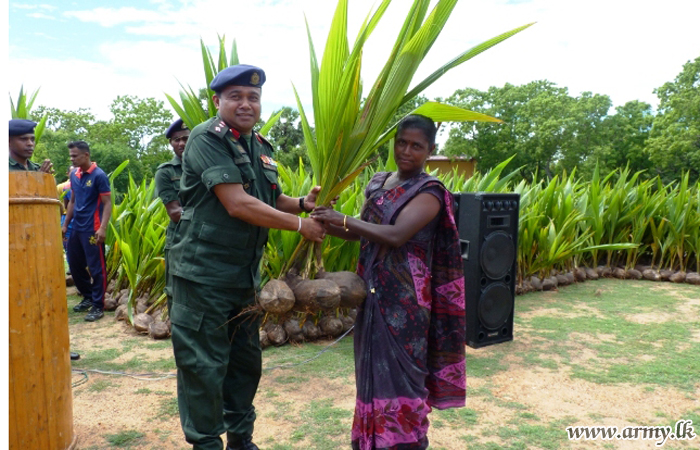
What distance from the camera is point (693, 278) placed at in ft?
23.9

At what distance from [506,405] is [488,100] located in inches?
1516

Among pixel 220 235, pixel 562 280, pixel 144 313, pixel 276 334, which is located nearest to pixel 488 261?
pixel 276 334

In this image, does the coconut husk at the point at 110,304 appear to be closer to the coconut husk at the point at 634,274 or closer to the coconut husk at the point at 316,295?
the coconut husk at the point at 316,295

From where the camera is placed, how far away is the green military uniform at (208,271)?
2010 mm

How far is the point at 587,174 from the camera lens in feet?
105

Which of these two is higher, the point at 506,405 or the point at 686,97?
the point at 686,97

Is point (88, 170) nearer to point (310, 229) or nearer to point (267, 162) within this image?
point (267, 162)

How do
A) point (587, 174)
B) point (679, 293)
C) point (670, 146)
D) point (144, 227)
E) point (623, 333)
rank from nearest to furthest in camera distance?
point (623, 333) → point (144, 227) → point (679, 293) → point (670, 146) → point (587, 174)

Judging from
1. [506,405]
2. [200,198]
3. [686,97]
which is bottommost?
[506,405]

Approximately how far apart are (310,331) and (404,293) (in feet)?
7.43

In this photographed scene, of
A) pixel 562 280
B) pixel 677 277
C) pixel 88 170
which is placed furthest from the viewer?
pixel 677 277

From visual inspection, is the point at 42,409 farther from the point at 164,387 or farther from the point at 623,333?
the point at 623,333

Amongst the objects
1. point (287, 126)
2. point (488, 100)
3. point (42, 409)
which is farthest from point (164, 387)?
point (488, 100)

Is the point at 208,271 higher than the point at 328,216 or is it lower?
lower
